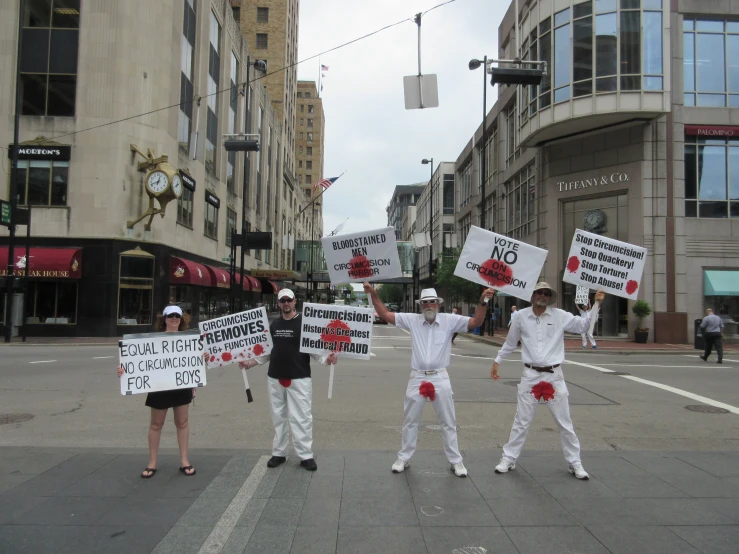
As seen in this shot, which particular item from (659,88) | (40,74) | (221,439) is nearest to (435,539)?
(221,439)

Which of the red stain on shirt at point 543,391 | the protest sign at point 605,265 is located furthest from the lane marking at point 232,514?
the protest sign at point 605,265

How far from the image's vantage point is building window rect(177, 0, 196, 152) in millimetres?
28355

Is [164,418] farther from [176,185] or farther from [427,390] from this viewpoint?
[176,185]

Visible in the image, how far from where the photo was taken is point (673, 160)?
25.1 meters

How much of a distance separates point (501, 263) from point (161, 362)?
3825 mm

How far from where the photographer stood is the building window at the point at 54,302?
24.3m

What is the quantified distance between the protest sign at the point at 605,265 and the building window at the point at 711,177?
2234cm

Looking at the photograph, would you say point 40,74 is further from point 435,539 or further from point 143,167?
point 435,539

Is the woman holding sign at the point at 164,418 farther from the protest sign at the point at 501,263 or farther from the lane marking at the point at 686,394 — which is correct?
the lane marking at the point at 686,394

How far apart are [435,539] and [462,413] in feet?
16.0

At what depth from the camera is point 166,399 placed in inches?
214

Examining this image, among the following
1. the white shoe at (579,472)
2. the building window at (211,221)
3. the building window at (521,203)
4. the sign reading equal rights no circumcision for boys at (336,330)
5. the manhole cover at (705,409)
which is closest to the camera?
the white shoe at (579,472)

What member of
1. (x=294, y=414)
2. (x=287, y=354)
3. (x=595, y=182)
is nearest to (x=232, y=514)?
(x=294, y=414)

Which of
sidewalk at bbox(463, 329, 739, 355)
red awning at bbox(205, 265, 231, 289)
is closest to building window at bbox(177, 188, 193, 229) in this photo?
red awning at bbox(205, 265, 231, 289)
